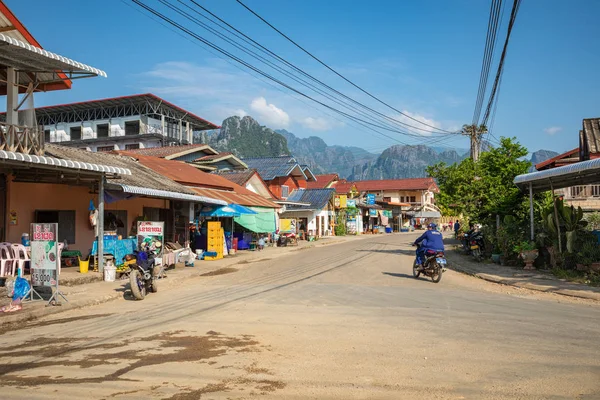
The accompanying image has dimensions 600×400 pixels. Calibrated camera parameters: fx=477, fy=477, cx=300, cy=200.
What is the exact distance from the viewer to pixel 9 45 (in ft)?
40.4

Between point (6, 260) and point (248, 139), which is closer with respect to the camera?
point (6, 260)

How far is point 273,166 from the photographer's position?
147 feet

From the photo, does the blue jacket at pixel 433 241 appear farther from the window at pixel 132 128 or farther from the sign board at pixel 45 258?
the window at pixel 132 128

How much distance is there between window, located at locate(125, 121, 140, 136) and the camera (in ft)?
178

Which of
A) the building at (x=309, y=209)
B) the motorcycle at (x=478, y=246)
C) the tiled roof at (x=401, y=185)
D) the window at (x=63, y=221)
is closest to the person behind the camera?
the window at (x=63, y=221)

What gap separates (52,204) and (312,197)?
101 feet

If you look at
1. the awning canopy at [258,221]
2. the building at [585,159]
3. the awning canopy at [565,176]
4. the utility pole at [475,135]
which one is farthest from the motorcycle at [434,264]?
the utility pole at [475,135]

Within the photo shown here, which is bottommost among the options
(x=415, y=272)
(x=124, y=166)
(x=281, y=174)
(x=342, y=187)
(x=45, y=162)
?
(x=415, y=272)

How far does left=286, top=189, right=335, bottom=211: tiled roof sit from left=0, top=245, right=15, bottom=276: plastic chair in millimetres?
30029

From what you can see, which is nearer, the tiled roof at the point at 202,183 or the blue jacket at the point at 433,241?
the blue jacket at the point at 433,241

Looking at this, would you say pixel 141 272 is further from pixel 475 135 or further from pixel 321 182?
pixel 321 182

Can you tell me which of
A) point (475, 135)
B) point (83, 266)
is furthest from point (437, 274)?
point (475, 135)

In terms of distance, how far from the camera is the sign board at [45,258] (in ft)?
34.4

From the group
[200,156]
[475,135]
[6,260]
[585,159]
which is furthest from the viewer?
[200,156]
